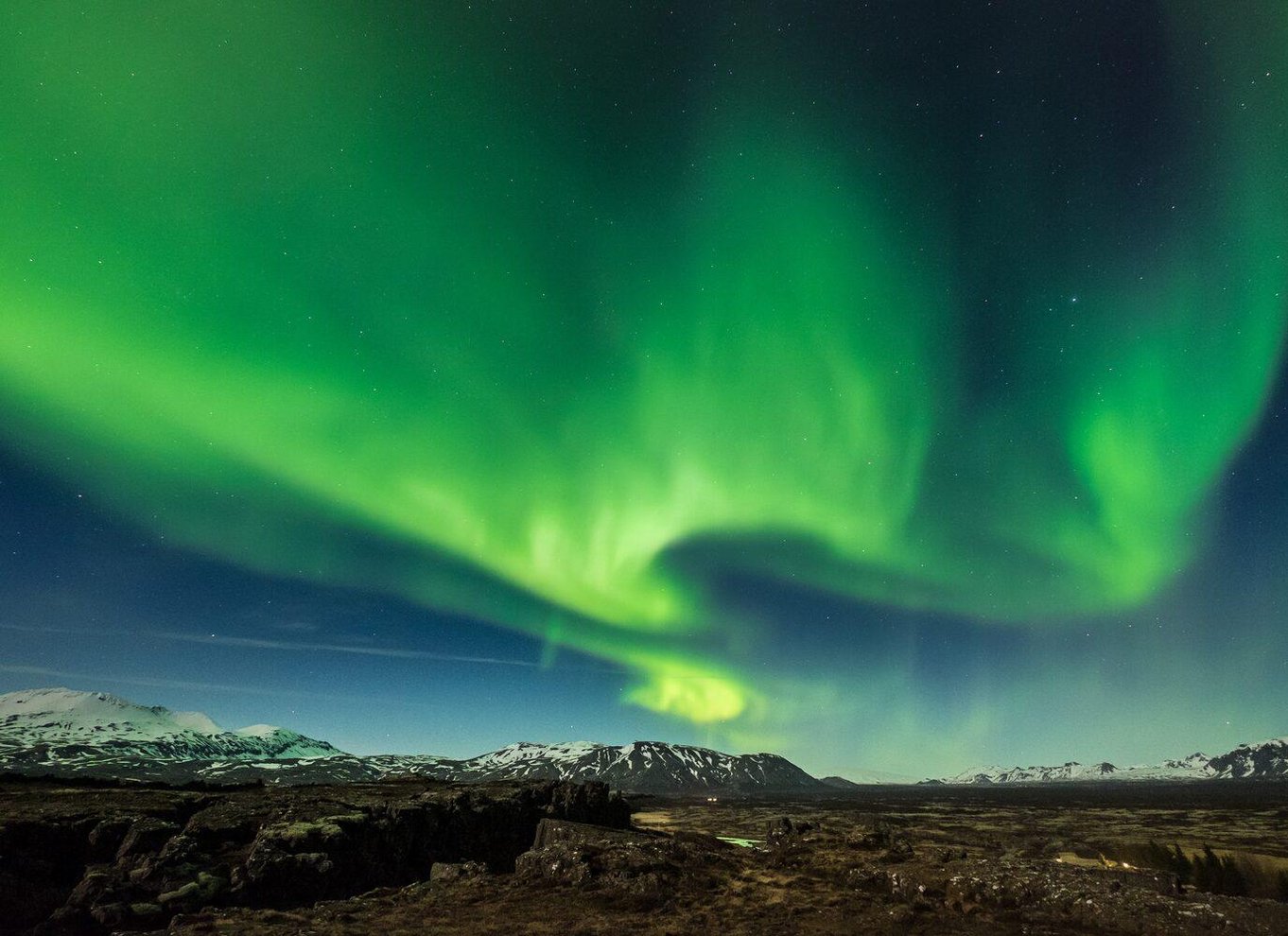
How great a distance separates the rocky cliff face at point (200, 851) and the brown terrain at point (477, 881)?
0.29 feet

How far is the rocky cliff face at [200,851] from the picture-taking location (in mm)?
22250

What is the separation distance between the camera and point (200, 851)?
26219 mm

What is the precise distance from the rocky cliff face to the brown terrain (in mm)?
88

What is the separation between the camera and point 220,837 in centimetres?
2769

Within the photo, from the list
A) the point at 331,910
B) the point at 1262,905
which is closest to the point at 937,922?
the point at 1262,905

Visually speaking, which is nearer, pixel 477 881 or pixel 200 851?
pixel 200 851

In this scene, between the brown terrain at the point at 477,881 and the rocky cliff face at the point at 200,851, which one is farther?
the rocky cliff face at the point at 200,851

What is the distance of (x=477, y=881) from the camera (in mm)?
26688

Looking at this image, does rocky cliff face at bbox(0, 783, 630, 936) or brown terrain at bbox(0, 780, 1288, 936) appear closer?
brown terrain at bbox(0, 780, 1288, 936)

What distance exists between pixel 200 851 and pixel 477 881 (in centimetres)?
1273

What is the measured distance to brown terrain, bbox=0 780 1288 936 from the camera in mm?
21125

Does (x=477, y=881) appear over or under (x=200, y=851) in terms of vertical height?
under

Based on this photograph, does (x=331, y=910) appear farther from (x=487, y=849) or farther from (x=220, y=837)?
(x=487, y=849)

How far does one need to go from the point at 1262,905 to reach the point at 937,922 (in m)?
12.1
